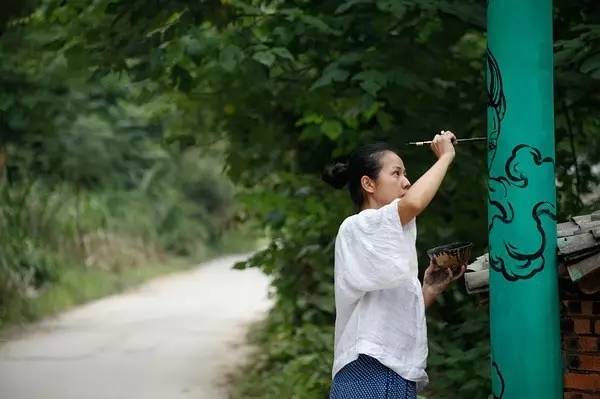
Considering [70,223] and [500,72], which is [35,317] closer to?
[70,223]

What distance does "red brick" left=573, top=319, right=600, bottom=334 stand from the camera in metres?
3.52

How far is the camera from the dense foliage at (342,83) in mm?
5676

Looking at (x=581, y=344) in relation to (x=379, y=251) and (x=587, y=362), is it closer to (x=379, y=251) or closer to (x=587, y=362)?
(x=587, y=362)

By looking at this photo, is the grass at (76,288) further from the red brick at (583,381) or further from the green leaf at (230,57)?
the red brick at (583,381)

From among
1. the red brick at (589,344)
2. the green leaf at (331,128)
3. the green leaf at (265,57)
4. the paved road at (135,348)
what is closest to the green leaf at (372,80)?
the green leaf at (265,57)

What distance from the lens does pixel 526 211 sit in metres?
3.27

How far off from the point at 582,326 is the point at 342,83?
2.82 m

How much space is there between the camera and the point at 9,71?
9.81 metres

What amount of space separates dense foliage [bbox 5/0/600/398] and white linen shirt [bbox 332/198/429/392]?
2089mm

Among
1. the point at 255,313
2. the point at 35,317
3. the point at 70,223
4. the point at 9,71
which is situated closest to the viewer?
the point at 9,71

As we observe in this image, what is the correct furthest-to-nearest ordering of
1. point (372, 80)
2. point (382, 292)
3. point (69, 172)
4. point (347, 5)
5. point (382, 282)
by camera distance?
point (69, 172) < point (347, 5) < point (372, 80) < point (382, 292) < point (382, 282)

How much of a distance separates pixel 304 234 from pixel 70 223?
33.7 ft

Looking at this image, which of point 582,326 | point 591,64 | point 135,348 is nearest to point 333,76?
point 591,64

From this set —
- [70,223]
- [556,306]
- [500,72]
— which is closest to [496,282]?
[556,306]
